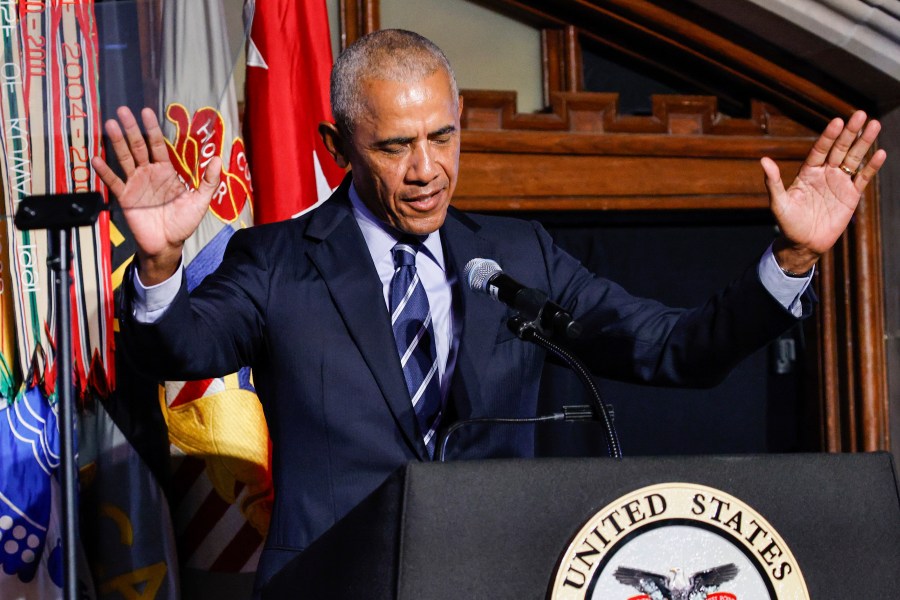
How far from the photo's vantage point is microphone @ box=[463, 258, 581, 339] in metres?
1.31

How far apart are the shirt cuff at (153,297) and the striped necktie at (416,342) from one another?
37 centimetres

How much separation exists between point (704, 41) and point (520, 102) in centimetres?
59

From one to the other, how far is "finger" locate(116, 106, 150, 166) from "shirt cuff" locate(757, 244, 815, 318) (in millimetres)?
839

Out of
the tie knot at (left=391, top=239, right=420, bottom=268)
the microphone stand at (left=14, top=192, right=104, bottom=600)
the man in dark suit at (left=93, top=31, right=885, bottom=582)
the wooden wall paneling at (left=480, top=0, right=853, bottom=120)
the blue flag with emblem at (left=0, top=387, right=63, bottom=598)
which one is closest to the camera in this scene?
the microphone stand at (left=14, top=192, right=104, bottom=600)

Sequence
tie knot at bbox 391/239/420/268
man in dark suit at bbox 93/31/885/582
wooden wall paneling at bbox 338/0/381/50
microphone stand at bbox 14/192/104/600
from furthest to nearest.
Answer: wooden wall paneling at bbox 338/0/381/50 < tie knot at bbox 391/239/420/268 < man in dark suit at bbox 93/31/885/582 < microphone stand at bbox 14/192/104/600

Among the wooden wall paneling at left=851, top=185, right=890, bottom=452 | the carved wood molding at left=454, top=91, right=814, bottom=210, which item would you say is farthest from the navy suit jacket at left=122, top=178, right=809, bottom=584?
the wooden wall paneling at left=851, top=185, right=890, bottom=452

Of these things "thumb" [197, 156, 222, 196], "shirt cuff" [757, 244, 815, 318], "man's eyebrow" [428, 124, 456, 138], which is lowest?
"shirt cuff" [757, 244, 815, 318]

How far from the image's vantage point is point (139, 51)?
1432 millimetres

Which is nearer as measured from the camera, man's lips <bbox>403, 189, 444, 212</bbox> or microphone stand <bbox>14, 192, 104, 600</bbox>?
microphone stand <bbox>14, 192, 104, 600</bbox>

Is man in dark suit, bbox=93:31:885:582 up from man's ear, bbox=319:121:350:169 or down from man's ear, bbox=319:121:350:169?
down

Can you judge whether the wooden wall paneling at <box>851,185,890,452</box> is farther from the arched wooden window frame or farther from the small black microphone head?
the small black microphone head

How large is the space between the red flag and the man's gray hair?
100cm

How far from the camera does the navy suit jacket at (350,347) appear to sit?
5.19 ft

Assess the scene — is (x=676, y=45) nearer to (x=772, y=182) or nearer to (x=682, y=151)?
(x=682, y=151)
